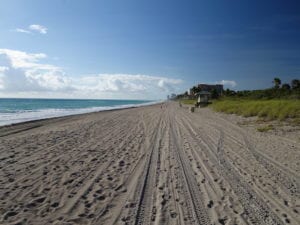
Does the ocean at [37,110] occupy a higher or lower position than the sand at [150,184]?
→ lower

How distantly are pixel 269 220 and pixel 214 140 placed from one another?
7278 millimetres

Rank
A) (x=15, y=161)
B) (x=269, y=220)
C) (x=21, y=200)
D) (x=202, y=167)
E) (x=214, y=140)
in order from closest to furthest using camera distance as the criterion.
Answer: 1. (x=269, y=220)
2. (x=21, y=200)
3. (x=202, y=167)
4. (x=15, y=161)
5. (x=214, y=140)

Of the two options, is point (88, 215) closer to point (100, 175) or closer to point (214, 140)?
point (100, 175)

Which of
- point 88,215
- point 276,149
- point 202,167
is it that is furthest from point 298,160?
point 88,215

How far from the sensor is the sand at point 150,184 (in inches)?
159

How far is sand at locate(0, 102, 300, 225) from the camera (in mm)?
4051

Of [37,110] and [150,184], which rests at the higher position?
[150,184]

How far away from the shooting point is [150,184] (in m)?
5.52

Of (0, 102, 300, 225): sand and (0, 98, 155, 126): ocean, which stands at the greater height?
(0, 102, 300, 225): sand

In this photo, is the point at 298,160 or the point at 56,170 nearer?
the point at 56,170

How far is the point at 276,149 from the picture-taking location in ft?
29.7

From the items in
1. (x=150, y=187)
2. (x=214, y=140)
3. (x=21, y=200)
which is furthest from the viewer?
(x=214, y=140)

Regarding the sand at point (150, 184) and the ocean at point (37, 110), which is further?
the ocean at point (37, 110)

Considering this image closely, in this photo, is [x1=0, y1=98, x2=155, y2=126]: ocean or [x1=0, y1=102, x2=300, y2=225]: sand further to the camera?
[x1=0, y1=98, x2=155, y2=126]: ocean
